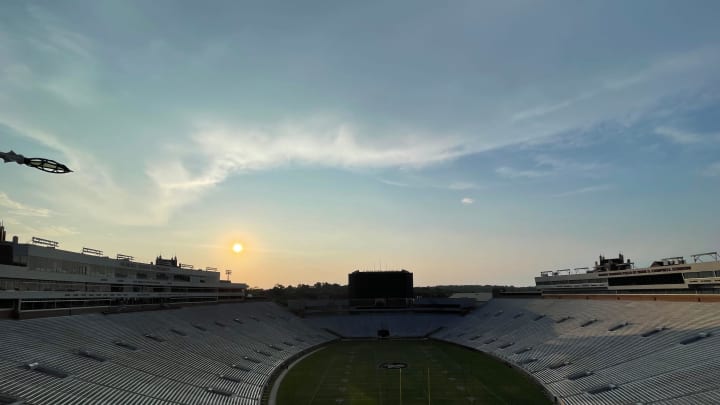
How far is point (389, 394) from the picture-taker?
41.3 m

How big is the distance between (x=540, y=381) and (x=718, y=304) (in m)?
17.5

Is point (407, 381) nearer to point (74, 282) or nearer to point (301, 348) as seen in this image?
point (301, 348)

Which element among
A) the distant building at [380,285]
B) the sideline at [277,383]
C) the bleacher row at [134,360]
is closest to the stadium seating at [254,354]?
the bleacher row at [134,360]

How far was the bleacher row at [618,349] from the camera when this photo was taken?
31.3m

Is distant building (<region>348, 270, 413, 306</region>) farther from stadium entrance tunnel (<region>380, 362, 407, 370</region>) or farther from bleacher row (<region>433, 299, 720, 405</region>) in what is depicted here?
stadium entrance tunnel (<region>380, 362, 407, 370</region>)

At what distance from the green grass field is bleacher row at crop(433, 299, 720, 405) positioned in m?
2.94

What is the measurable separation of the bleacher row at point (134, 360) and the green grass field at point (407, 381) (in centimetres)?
420

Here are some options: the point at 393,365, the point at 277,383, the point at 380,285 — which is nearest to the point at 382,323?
the point at 380,285

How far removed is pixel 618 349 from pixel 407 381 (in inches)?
770

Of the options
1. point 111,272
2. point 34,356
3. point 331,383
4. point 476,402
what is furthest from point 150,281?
point 476,402

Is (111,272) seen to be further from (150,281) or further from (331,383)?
(331,383)

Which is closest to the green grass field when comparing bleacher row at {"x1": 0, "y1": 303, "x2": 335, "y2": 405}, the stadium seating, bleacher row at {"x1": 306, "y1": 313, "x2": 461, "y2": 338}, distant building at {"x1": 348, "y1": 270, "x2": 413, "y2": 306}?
the stadium seating

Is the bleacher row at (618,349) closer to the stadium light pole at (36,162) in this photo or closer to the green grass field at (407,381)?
the green grass field at (407,381)

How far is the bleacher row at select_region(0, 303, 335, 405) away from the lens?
25.9 metres
